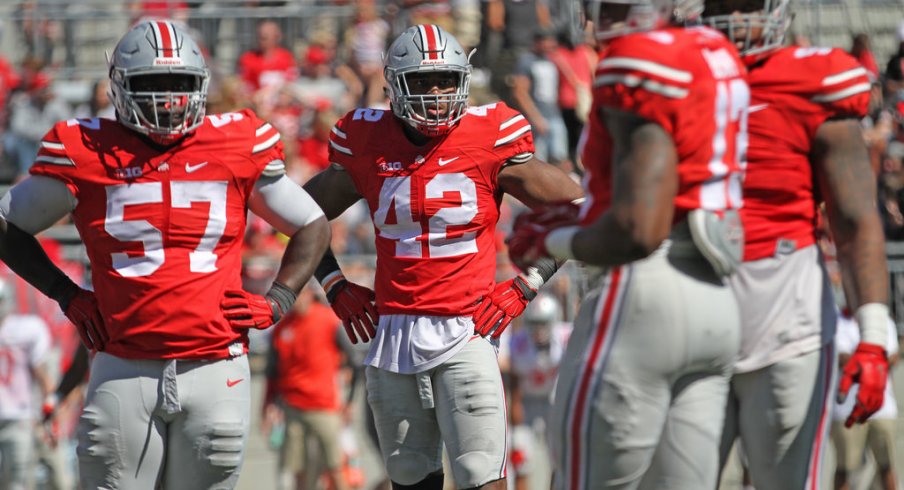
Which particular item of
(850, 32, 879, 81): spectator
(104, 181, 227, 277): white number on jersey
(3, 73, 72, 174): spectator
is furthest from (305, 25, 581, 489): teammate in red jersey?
(3, 73, 72, 174): spectator

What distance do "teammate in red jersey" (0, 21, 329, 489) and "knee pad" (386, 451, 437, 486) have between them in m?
0.70

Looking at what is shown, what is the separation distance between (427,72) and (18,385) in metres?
5.29

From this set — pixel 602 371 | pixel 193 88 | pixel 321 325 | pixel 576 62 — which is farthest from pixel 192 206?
pixel 576 62

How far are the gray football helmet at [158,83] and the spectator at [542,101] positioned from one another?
8.50 meters

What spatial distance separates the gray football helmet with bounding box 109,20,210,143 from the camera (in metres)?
4.86

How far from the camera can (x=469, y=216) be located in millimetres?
5492

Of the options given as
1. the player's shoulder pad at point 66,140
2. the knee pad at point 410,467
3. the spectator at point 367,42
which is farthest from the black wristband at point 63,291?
the spectator at point 367,42

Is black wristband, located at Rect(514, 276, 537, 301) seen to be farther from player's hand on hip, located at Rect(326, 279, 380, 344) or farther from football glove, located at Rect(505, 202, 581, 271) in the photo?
football glove, located at Rect(505, 202, 581, 271)

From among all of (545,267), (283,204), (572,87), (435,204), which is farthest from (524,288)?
(572,87)

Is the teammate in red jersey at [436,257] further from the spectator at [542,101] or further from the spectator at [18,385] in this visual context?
the spectator at [542,101]

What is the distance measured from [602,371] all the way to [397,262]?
192 cm

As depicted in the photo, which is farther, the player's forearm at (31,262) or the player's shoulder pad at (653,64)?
the player's forearm at (31,262)

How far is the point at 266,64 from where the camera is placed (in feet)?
48.3

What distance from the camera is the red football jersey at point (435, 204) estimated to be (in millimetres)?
5461
